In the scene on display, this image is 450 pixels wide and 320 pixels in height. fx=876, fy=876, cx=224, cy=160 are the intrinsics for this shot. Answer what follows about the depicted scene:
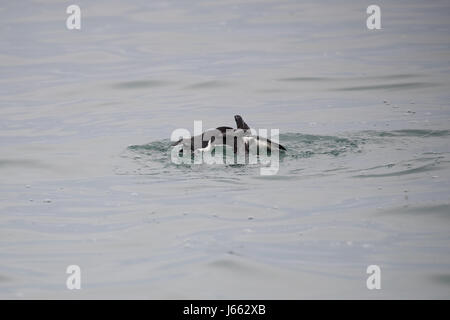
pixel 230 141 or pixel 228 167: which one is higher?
pixel 230 141

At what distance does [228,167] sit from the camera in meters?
9.84

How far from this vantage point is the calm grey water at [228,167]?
7508 millimetres

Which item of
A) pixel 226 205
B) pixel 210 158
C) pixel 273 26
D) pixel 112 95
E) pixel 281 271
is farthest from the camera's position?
pixel 273 26

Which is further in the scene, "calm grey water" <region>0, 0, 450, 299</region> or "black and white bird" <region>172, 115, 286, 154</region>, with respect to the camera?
"black and white bird" <region>172, 115, 286, 154</region>

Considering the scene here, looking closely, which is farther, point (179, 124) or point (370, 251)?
point (179, 124)

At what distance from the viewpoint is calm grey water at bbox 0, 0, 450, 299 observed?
7.51m

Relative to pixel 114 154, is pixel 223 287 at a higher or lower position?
lower

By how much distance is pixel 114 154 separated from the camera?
11.1 m

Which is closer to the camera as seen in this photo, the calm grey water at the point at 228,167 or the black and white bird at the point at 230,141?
the calm grey water at the point at 228,167

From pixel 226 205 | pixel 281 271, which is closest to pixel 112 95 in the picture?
pixel 226 205
